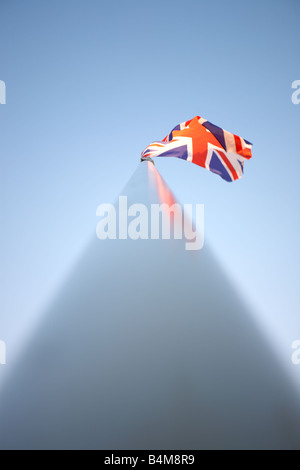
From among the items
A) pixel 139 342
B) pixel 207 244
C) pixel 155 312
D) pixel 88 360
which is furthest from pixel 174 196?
pixel 88 360

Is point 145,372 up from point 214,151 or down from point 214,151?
down

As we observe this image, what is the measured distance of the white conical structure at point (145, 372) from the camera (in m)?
3.19

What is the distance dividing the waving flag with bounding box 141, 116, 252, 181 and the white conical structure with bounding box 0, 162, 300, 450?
2.65m

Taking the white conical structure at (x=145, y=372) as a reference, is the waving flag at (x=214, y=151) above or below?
above

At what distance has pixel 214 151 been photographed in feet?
19.6

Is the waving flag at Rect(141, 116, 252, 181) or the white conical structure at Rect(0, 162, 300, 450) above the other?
the waving flag at Rect(141, 116, 252, 181)

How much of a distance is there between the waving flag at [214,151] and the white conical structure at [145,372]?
265 cm

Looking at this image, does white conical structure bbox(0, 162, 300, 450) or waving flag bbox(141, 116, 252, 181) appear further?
waving flag bbox(141, 116, 252, 181)

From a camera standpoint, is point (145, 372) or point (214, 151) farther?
point (214, 151)

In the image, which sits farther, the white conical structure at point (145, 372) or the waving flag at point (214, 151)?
the waving flag at point (214, 151)

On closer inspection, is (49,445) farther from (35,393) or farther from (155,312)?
(155,312)

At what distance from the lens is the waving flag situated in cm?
592

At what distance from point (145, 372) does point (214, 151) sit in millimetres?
4688
